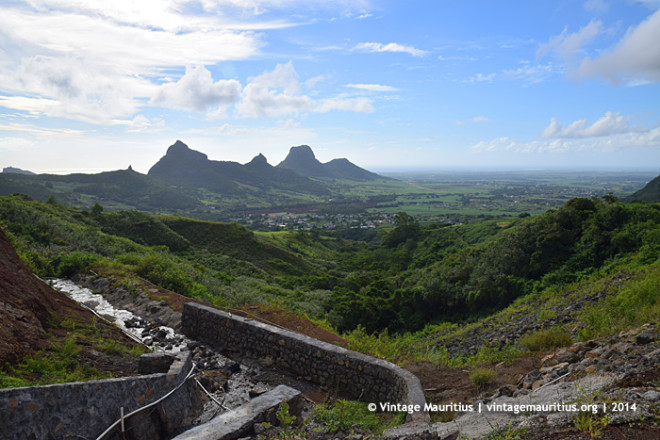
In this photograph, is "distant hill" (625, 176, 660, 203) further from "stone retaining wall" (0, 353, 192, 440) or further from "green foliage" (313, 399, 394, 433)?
"stone retaining wall" (0, 353, 192, 440)

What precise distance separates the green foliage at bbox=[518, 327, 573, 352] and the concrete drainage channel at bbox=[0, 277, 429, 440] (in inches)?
137

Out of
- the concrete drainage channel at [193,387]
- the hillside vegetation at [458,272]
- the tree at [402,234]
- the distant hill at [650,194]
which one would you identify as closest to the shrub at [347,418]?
the concrete drainage channel at [193,387]

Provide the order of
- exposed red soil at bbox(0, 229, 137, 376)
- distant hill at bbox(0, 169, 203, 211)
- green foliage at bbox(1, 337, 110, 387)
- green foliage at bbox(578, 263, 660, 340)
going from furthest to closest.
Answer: distant hill at bbox(0, 169, 203, 211) < green foliage at bbox(578, 263, 660, 340) < exposed red soil at bbox(0, 229, 137, 376) < green foliage at bbox(1, 337, 110, 387)

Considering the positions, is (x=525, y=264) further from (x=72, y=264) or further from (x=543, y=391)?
(x=72, y=264)

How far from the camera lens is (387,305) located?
19.2 meters

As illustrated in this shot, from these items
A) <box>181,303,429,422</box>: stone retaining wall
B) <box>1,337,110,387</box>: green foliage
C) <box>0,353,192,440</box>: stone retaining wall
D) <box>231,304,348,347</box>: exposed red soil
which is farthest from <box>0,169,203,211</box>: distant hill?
<box>0,353,192,440</box>: stone retaining wall

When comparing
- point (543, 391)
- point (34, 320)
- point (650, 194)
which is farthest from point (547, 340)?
point (650, 194)

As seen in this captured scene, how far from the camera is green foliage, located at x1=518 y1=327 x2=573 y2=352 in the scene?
774 cm

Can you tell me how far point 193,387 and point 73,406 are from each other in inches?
85.6

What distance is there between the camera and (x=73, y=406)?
403cm

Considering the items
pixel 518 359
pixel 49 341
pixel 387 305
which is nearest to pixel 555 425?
pixel 518 359

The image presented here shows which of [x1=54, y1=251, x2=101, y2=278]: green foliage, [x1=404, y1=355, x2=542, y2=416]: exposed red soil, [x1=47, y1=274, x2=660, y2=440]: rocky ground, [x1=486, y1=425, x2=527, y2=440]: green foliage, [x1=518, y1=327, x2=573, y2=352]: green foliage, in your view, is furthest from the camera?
[x1=54, y1=251, x2=101, y2=278]: green foliage

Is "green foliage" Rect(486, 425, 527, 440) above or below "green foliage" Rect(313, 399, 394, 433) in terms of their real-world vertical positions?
above

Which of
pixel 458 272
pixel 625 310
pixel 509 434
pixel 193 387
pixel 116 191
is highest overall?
pixel 116 191
